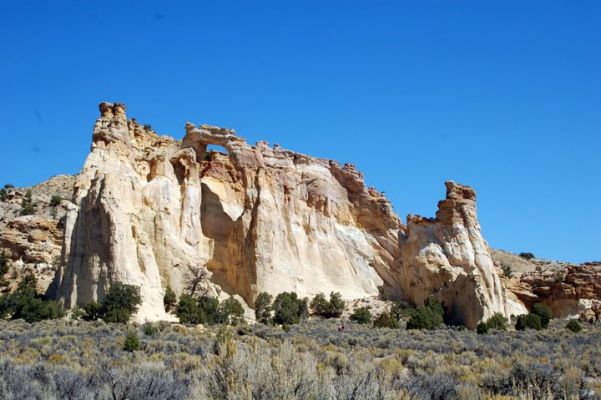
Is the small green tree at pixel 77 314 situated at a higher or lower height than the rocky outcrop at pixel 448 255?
lower

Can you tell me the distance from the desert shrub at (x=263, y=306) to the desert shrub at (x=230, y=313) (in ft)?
5.45

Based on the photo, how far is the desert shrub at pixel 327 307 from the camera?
157ft

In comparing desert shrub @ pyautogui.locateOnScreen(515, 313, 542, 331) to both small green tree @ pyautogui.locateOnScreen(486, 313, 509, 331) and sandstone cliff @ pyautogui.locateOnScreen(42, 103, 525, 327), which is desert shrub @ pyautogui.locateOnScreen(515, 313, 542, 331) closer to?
small green tree @ pyautogui.locateOnScreen(486, 313, 509, 331)

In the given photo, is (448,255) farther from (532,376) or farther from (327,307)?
(532,376)

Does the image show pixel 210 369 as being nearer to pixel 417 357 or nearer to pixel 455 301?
pixel 417 357

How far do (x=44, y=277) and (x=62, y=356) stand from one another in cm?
3260

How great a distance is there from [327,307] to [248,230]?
8.82 meters

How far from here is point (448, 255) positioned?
170ft

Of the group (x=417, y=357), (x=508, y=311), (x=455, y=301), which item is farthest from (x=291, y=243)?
(x=417, y=357)

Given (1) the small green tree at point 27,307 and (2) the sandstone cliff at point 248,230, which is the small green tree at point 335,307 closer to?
(2) the sandstone cliff at point 248,230

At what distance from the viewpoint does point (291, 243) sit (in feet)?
173

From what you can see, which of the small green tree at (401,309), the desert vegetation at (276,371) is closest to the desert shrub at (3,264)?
the desert vegetation at (276,371)

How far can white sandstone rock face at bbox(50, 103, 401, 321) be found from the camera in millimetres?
39969

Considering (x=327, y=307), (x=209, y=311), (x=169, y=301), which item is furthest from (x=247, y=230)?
(x=209, y=311)
